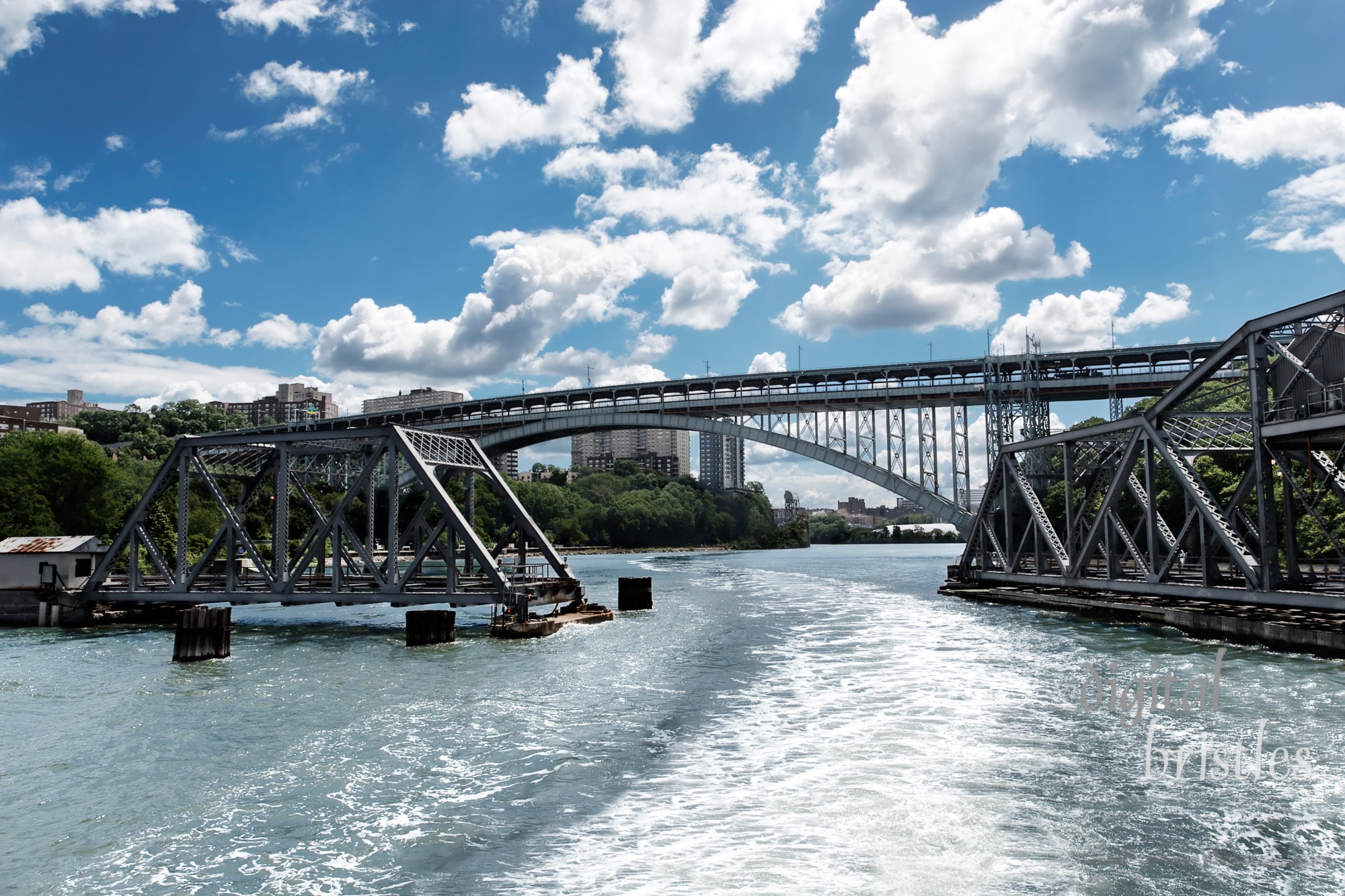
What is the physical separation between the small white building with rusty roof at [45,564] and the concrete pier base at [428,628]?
687 inches

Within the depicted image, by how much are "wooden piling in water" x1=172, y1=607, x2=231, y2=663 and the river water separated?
38.0 inches

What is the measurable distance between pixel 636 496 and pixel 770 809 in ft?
482

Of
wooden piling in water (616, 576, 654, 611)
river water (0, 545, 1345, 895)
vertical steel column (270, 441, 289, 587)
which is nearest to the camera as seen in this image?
river water (0, 545, 1345, 895)

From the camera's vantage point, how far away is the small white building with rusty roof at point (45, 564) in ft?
119

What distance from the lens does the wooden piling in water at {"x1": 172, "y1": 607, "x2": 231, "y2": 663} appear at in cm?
2556

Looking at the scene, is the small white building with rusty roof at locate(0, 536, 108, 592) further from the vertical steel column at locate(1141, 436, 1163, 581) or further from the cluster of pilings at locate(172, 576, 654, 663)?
the vertical steel column at locate(1141, 436, 1163, 581)

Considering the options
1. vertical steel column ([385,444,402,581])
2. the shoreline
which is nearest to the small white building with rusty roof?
vertical steel column ([385,444,402,581])

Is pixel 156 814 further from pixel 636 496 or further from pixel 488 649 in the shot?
pixel 636 496

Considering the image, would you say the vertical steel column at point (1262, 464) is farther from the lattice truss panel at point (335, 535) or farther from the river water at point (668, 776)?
the lattice truss panel at point (335, 535)

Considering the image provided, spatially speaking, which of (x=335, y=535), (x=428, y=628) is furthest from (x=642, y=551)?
(x=428, y=628)

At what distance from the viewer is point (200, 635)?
25.8 metres

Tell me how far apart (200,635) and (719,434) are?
45.8 metres

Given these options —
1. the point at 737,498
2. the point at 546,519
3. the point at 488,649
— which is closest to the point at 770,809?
the point at 488,649

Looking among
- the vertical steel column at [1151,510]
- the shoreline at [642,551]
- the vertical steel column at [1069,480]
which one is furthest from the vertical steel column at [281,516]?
the shoreline at [642,551]
